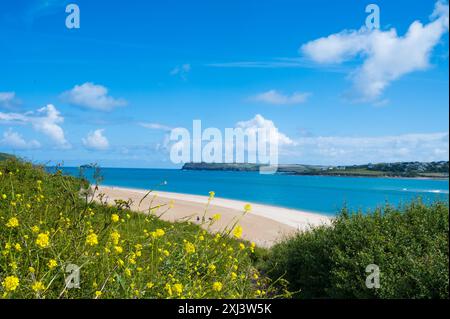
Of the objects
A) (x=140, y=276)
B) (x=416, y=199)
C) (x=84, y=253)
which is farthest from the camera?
(x=416, y=199)

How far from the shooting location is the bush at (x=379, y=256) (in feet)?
23.8

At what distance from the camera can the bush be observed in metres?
7.24

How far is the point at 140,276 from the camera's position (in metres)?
4.49

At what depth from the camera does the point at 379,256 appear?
26.7ft

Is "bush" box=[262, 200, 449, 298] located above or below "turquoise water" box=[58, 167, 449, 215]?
above

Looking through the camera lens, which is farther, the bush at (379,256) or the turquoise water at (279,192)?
the turquoise water at (279,192)

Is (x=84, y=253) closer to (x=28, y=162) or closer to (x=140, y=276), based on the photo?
(x=140, y=276)

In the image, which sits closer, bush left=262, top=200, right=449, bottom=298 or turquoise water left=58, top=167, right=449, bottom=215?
bush left=262, top=200, right=449, bottom=298

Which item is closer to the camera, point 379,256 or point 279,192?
point 379,256

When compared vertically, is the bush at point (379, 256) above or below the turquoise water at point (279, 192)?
above
